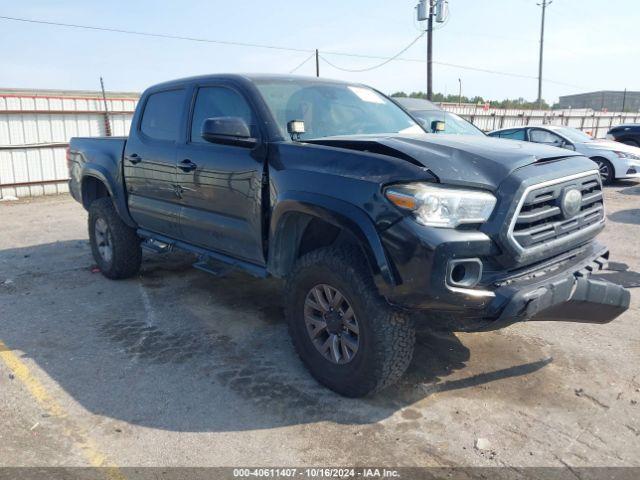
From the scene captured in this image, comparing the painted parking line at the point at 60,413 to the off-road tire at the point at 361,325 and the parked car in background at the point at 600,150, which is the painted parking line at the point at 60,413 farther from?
the parked car in background at the point at 600,150

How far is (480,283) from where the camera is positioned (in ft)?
9.09

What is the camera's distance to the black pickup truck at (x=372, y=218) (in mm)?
2770

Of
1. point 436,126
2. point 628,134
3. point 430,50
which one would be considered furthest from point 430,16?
point 436,126

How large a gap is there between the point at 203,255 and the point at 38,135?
990 cm

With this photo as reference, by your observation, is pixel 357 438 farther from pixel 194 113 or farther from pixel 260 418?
pixel 194 113

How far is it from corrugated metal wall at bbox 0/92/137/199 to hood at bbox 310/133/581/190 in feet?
35.9

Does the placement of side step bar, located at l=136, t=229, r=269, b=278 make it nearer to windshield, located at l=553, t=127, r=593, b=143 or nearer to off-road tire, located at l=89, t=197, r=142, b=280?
off-road tire, located at l=89, t=197, r=142, b=280

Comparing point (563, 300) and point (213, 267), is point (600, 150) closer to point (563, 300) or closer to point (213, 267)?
point (213, 267)

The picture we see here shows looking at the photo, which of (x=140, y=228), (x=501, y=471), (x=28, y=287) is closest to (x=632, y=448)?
(x=501, y=471)

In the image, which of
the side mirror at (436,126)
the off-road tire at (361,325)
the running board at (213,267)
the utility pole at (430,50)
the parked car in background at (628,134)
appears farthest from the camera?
the utility pole at (430,50)

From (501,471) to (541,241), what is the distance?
120cm

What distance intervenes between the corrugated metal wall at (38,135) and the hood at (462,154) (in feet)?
35.9

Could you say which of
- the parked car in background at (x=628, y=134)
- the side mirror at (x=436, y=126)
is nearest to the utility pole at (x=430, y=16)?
the parked car in background at (x=628, y=134)

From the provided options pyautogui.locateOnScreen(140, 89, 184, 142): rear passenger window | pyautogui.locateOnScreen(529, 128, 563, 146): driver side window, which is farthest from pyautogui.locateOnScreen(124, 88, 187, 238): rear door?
pyautogui.locateOnScreen(529, 128, 563, 146): driver side window
